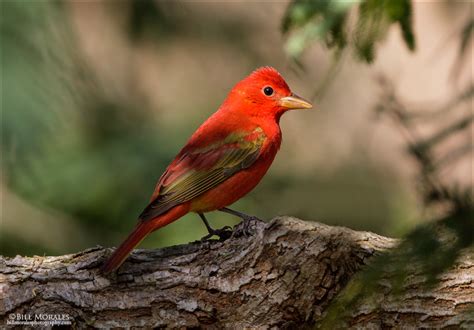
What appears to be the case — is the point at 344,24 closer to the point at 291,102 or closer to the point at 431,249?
the point at 431,249

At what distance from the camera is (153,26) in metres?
6.26

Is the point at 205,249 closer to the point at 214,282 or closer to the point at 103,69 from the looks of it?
the point at 214,282

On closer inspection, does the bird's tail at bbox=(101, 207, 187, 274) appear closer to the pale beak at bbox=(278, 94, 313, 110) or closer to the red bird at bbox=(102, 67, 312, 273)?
the red bird at bbox=(102, 67, 312, 273)

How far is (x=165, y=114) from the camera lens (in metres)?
7.87

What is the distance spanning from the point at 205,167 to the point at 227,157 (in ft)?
0.44

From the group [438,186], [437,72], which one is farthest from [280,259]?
[437,72]

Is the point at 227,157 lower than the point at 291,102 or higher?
Answer: lower

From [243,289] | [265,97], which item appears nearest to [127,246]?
[243,289]

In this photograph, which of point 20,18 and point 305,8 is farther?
point 20,18

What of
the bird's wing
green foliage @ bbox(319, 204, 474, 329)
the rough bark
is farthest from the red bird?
green foliage @ bbox(319, 204, 474, 329)

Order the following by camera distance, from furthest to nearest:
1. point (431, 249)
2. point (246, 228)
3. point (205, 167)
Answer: point (205, 167) < point (246, 228) < point (431, 249)

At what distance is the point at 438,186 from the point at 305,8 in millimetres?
1321

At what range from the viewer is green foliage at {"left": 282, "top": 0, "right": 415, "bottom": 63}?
2.40 meters

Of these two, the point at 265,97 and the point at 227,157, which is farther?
the point at 265,97
